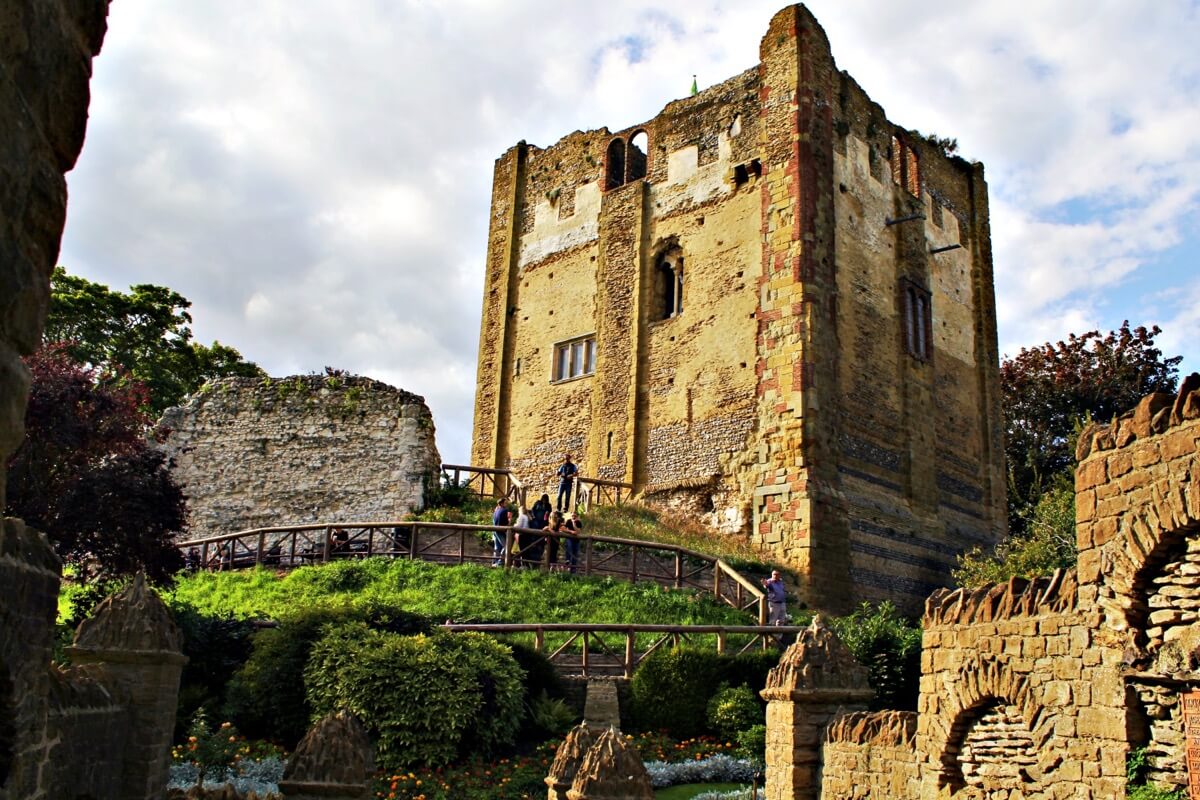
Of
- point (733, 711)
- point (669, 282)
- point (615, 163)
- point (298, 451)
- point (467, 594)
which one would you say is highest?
point (615, 163)

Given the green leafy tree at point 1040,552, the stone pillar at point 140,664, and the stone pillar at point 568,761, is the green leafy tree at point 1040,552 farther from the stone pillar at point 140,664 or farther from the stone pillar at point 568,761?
the stone pillar at point 140,664

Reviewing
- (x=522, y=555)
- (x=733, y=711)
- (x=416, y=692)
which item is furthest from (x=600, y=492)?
(x=416, y=692)

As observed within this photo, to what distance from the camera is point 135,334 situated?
1366 inches

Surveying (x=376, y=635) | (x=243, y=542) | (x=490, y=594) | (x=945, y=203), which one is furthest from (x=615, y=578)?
(x=945, y=203)

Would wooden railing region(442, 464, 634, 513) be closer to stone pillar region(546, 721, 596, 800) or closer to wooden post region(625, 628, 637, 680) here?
wooden post region(625, 628, 637, 680)

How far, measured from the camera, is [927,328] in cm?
2944

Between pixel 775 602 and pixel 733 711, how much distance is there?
5903 mm

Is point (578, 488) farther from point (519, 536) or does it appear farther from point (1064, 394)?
point (1064, 394)

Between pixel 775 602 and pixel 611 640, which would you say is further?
pixel 775 602

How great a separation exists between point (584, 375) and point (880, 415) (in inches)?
302

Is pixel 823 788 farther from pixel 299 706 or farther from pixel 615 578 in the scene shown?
pixel 615 578

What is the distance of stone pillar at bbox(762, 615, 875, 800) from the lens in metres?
10.4

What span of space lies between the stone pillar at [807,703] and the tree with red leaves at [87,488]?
888cm

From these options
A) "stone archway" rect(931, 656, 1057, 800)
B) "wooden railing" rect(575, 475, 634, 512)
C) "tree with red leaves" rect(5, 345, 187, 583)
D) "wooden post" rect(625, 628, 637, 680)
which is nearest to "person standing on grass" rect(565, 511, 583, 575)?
"wooden post" rect(625, 628, 637, 680)
